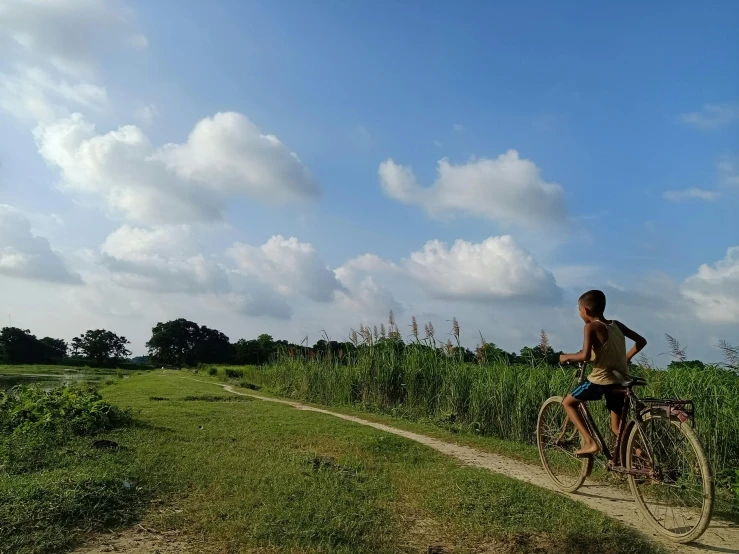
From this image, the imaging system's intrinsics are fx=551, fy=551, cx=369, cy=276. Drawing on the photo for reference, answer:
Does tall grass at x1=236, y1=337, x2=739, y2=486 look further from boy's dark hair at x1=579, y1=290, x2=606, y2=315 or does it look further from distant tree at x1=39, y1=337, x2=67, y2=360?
distant tree at x1=39, y1=337, x2=67, y2=360

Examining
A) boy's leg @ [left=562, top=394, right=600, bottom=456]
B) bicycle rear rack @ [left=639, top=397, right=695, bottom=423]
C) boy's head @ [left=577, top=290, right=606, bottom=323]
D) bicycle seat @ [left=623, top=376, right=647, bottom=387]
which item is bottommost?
boy's leg @ [left=562, top=394, right=600, bottom=456]

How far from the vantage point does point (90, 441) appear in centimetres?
692

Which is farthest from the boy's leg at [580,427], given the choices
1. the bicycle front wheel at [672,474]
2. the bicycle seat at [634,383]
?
the bicycle seat at [634,383]

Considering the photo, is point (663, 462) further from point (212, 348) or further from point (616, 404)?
point (212, 348)

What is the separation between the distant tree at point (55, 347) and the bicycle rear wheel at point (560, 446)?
61665 mm

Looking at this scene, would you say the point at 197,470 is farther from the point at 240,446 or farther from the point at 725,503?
the point at 725,503

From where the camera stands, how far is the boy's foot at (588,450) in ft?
17.2

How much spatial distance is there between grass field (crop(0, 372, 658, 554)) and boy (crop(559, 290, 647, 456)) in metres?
1.01

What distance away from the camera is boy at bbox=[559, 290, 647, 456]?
4969 mm

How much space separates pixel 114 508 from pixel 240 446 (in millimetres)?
2807

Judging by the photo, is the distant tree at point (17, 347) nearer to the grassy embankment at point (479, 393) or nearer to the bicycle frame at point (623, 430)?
the grassy embankment at point (479, 393)

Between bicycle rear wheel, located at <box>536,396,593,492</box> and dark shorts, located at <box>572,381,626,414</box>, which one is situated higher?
dark shorts, located at <box>572,381,626,414</box>

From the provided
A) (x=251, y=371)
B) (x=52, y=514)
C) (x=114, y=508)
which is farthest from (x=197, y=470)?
(x=251, y=371)

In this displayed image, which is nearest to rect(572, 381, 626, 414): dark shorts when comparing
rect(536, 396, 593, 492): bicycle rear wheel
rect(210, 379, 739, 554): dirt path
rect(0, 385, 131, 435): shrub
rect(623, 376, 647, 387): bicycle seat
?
rect(623, 376, 647, 387): bicycle seat
